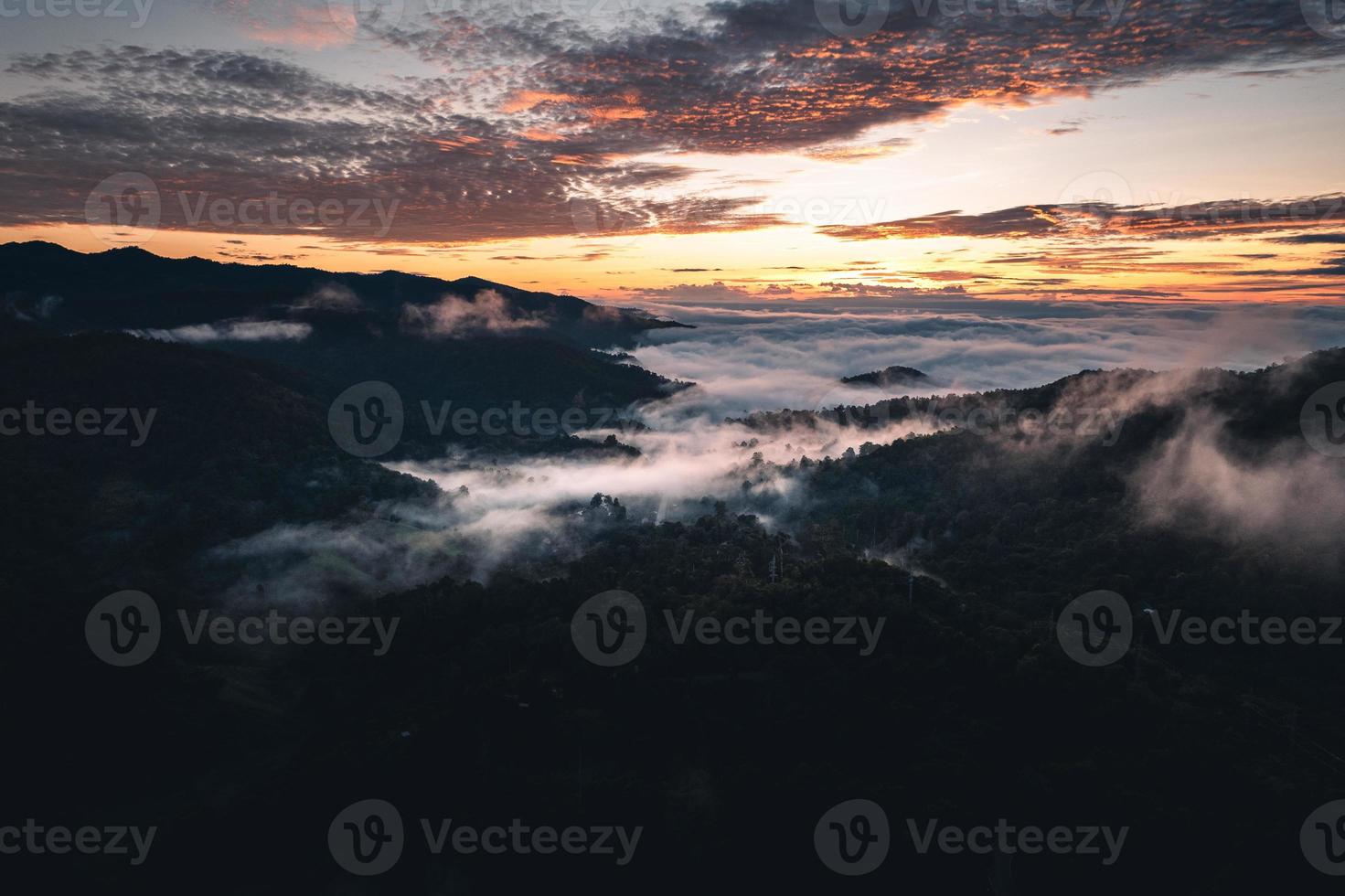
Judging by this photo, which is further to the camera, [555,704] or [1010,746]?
[555,704]

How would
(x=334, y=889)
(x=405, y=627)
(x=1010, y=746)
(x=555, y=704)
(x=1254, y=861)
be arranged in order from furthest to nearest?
(x=405, y=627)
(x=555, y=704)
(x=1010, y=746)
(x=334, y=889)
(x=1254, y=861)

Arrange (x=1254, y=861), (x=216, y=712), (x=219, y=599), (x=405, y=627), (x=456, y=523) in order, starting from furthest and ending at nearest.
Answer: (x=456, y=523)
(x=219, y=599)
(x=405, y=627)
(x=216, y=712)
(x=1254, y=861)

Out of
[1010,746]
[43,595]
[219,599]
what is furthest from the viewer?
[219,599]

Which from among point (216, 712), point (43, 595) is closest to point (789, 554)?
point (216, 712)

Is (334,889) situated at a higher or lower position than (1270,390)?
lower

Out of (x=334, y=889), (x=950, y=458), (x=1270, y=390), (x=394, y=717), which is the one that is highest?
(x=1270, y=390)

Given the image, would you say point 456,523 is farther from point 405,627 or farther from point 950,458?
point 950,458

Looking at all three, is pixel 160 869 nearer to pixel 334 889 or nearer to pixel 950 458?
pixel 334 889

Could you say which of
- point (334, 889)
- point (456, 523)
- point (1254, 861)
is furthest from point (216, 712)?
point (1254, 861)

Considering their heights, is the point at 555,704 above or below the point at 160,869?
above
